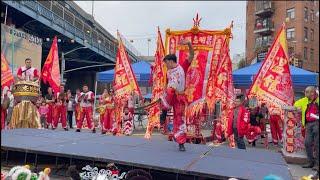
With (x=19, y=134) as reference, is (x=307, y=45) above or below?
above

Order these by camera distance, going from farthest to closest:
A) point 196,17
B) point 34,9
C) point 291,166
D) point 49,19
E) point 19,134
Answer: point 49,19, point 34,9, point 196,17, point 291,166, point 19,134

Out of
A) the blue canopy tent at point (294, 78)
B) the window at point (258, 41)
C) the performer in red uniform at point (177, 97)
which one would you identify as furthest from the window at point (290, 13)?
the performer in red uniform at point (177, 97)

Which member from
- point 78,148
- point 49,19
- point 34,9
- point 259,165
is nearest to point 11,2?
point 34,9

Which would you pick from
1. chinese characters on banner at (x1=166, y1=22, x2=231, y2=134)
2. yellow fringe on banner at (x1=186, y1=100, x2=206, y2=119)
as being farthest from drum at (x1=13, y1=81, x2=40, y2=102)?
yellow fringe on banner at (x1=186, y1=100, x2=206, y2=119)

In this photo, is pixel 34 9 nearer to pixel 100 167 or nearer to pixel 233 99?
pixel 233 99

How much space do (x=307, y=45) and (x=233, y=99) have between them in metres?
44.6

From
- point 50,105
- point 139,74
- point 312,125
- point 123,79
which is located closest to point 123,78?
point 123,79

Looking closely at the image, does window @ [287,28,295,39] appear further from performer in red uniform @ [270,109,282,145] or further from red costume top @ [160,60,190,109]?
red costume top @ [160,60,190,109]

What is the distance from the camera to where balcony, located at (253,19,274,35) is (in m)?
54.0

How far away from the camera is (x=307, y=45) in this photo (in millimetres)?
50750

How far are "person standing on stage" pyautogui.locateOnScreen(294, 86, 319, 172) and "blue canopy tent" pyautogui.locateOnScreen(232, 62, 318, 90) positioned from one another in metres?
5.37

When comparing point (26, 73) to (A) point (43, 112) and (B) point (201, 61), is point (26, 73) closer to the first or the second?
(B) point (201, 61)

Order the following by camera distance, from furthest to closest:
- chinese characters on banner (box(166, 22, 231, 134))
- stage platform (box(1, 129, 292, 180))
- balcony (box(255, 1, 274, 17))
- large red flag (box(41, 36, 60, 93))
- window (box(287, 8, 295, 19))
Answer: balcony (box(255, 1, 274, 17))
window (box(287, 8, 295, 19))
large red flag (box(41, 36, 60, 93))
chinese characters on banner (box(166, 22, 231, 134))
stage platform (box(1, 129, 292, 180))

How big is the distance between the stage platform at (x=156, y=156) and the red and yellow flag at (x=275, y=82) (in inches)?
139
